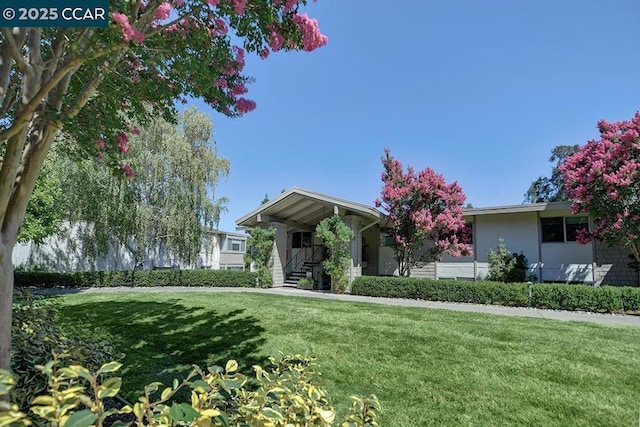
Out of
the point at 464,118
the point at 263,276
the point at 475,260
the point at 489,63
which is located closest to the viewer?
the point at 489,63

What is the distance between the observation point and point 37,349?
326 centimetres

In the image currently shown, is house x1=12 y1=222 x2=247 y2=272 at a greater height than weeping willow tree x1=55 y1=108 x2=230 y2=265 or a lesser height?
lesser

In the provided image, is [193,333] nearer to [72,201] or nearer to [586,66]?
[586,66]

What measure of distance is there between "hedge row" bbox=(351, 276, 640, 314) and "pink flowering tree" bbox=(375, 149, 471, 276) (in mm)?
2366

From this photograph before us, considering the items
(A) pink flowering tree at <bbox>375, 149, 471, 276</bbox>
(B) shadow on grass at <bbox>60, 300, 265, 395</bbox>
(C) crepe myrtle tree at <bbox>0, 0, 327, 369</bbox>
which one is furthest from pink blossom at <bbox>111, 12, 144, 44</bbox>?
(A) pink flowering tree at <bbox>375, 149, 471, 276</bbox>

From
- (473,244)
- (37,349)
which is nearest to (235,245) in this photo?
(473,244)

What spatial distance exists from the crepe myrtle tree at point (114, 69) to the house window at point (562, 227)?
15.1m

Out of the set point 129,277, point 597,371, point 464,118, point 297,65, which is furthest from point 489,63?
point 129,277

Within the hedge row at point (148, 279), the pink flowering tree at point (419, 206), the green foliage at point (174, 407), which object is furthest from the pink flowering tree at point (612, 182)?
the hedge row at point (148, 279)

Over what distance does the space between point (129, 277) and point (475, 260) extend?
59.3 ft

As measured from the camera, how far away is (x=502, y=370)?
475 cm

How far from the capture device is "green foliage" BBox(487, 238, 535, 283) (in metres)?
14.3

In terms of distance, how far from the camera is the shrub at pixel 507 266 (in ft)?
46.9

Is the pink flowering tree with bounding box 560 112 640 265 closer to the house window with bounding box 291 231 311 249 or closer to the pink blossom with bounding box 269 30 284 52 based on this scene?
the pink blossom with bounding box 269 30 284 52
